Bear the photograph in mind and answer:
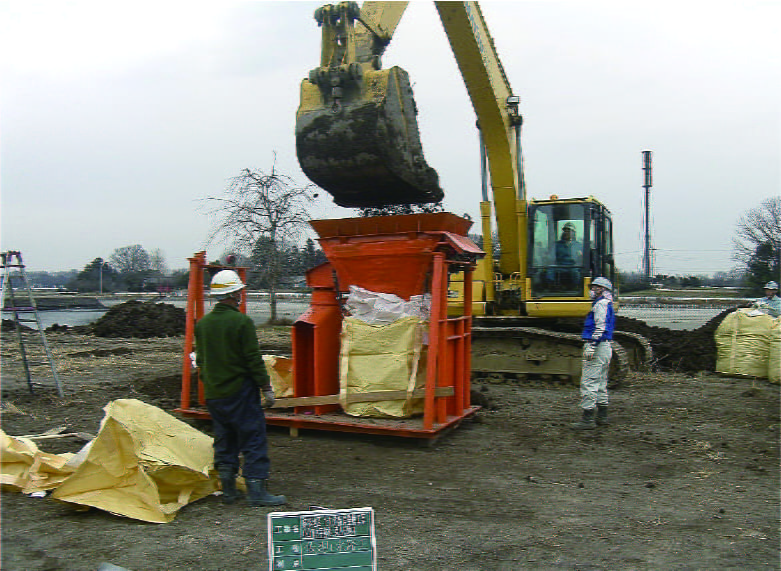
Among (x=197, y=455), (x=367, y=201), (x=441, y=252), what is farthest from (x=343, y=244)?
(x=197, y=455)

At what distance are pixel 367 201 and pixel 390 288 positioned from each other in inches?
40.6

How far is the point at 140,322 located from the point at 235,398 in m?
17.7

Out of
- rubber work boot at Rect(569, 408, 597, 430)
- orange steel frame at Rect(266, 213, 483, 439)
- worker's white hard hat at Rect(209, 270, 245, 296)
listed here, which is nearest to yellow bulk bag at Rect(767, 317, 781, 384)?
rubber work boot at Rect(569, 408, 597, 430)

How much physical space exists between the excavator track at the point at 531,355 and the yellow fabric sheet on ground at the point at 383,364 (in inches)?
168

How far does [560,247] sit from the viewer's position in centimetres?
1141

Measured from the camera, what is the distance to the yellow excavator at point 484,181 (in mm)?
6953

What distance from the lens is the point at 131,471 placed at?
5.20 metres

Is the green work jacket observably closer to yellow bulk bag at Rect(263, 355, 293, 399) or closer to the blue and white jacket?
yellow bulk bag at Rect(263, 355, 293, 399)

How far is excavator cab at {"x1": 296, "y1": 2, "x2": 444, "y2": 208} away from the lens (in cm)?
687

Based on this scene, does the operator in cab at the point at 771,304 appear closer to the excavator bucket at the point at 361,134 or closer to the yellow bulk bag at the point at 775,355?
the yellow bulk bag at the point at 775,355

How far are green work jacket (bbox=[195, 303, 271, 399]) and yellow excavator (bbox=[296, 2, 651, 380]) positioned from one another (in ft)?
7.58

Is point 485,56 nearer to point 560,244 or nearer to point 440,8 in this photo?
point 440,8

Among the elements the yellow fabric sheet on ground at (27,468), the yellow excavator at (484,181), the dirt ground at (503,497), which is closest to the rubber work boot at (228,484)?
the dirt ground at (503,497)

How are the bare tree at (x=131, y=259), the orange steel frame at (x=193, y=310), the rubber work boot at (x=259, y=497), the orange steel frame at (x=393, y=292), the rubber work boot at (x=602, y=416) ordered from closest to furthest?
the rubber work boot at (x=259, y=497) < the orange steel frame at (x=393, y=292) < the orange steel frame at (x=193, y=310) < the rubber work boot at (x=602, y=416) < the bare tree at (x=131, y=259)
